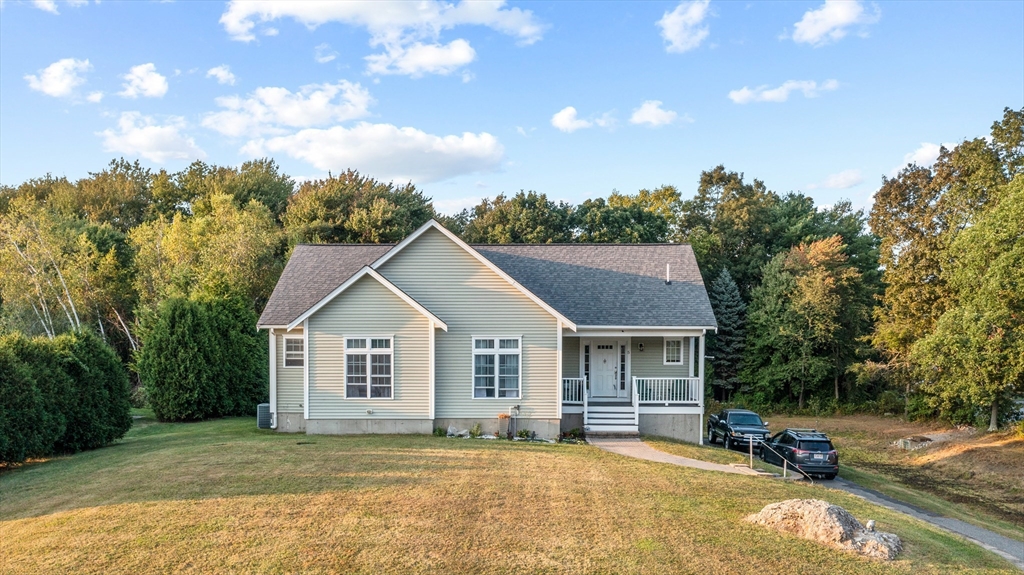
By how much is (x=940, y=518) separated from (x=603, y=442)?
8.36 m

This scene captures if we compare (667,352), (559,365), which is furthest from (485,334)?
(667,352)

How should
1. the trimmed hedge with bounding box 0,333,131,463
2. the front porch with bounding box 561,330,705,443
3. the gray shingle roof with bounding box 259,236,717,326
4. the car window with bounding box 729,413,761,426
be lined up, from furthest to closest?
the car window with bounding box 729,413,761,426
the gray shingle roof with bounding box 259,236,717,326
the front porch with bounding box 561,330,705,443
the trimmed hedge with bounding box 0,333,131,463

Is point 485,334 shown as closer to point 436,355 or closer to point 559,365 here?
point 436,355

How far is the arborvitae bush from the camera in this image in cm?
1745

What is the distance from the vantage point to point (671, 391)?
21.2 meters

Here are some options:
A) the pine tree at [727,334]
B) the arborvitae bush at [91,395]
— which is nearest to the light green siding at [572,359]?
the arborvitae bush at [91,395]

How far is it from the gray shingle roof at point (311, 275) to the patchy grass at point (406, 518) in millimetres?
6158

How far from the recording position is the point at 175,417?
23.8 metres


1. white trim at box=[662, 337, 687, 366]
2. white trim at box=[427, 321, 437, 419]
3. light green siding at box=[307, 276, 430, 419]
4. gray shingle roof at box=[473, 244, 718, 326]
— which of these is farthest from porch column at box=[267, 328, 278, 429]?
white trim at box=[662, 337, 687, 366]

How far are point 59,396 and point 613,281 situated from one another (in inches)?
672

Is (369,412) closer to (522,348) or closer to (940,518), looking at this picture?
(522,348)

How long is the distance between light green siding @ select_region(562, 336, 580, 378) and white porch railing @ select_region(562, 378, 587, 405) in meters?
0.84

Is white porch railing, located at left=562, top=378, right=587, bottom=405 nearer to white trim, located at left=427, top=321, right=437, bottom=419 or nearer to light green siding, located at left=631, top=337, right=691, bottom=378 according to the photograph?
light green siding, located at left=631, top=337, right=691, bottom=378

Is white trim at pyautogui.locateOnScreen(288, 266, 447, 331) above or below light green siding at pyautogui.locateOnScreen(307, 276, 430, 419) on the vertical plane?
above
